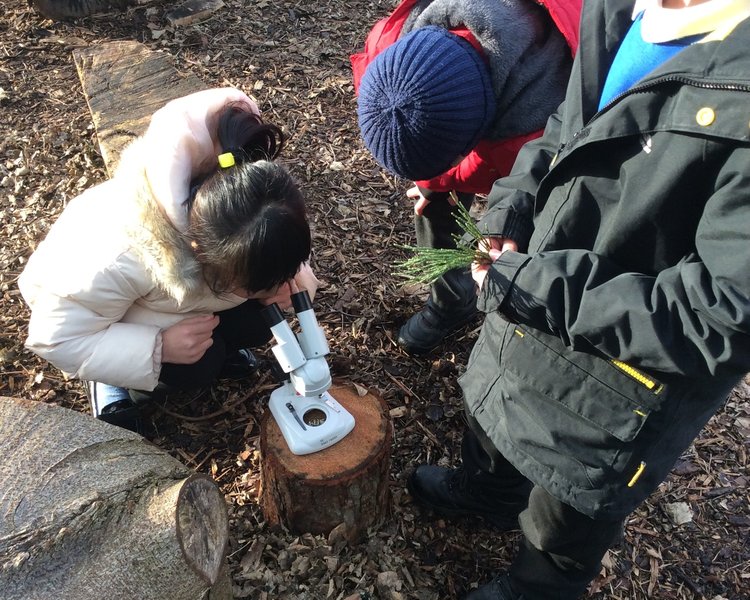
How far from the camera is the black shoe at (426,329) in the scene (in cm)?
288

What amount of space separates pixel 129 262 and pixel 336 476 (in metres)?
0.96

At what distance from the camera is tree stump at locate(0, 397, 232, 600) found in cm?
126

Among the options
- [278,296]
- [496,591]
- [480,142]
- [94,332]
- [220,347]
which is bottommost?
[496,591]

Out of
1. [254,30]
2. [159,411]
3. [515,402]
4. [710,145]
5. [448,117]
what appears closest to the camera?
[710,145]

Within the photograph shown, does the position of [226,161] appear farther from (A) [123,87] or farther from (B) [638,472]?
(A) [123,87]

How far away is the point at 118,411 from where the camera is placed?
2445mm

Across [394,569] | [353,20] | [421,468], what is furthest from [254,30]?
[394,569]

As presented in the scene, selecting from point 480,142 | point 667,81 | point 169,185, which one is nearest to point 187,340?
point 169,185

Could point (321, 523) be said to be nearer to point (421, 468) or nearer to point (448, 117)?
point (421, 468)

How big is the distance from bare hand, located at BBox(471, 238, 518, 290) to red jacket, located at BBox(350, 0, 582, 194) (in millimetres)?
412

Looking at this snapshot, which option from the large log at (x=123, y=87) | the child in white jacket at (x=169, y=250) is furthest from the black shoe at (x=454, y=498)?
the large log at (x=123, y=87)

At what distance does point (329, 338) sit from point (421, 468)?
805 mm

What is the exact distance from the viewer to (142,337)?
7.19ft

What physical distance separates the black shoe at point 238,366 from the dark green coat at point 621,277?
129cm
